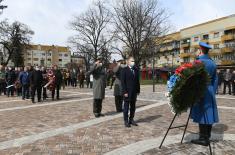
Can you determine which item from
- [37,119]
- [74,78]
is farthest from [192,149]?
[74,78]

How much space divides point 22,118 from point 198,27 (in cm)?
7909

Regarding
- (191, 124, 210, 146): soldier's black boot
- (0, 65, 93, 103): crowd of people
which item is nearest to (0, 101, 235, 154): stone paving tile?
(191, 124, 210, 146): soldier's black boot

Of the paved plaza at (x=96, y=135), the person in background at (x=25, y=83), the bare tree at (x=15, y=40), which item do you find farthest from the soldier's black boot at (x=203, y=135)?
the bare tree at (x=15, y=40)

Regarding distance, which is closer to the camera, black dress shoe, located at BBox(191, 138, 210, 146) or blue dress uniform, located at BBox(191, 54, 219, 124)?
blue dress uniform, located at BBox(191, 54, 219, 124)

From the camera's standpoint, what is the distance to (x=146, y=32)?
42.5 metres

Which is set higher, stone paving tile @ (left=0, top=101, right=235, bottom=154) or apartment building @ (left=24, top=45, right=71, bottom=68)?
apartment building @ (left=24, top=45, right=71, bottom=68)

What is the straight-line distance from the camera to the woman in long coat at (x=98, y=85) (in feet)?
34.7

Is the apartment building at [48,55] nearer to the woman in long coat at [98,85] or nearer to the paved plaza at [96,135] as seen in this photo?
the woman in long coat at [98,85]

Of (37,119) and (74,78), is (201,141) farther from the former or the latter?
(74,78)

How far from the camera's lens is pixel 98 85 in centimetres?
1066

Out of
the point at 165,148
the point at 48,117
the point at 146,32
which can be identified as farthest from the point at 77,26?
the point at 165,148

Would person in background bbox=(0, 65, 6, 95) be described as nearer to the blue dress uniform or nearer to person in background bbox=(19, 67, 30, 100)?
person in background bbox=(19, 67, 30, 100)

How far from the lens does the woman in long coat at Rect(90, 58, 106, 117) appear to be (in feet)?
34.7

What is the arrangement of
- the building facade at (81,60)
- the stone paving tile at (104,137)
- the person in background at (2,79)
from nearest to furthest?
the stone paving tile at (104,137) < the person in background at (2,79) < the building facade at (81,60)
